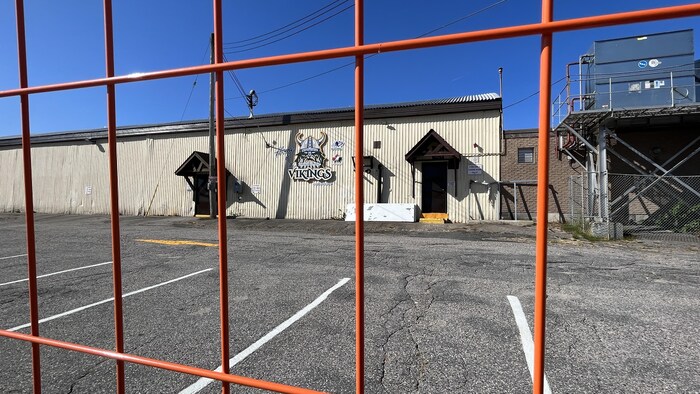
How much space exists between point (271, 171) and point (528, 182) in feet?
44.1

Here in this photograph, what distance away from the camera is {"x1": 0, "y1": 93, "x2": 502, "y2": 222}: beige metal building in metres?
16.6

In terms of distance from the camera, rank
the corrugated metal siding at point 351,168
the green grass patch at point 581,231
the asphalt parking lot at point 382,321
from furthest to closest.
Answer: the corrugated metal siding at point 351,168
the green grass patch at point 581,231
the asphalt parking lot at point 382,321

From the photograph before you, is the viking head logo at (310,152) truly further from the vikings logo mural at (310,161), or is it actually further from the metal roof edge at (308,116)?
the metal roof edge at (308,116)

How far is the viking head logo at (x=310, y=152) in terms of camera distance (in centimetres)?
1889

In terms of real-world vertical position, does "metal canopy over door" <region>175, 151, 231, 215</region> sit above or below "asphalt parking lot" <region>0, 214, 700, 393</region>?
above

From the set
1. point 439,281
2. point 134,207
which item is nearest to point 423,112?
point 439,281

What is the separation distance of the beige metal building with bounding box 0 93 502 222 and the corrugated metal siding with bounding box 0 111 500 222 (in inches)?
2.1

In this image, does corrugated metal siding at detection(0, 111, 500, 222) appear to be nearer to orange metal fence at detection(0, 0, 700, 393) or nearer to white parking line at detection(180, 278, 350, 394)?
white parking line at detection(180, 278, 350, 394)

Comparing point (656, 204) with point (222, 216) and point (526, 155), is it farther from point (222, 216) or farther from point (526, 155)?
point (222, 216)

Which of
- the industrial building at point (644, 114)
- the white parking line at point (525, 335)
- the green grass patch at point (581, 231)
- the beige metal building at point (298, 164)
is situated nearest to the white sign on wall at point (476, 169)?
the beige metal building at point (298, 164)

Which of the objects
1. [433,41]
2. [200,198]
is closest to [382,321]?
[433,41]

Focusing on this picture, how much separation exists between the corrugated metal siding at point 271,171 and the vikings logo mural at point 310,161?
336 millimetres

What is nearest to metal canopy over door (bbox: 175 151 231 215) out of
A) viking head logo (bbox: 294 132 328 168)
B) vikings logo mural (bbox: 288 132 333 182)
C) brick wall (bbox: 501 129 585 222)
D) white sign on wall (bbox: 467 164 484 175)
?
vikings logo mural (bbox: 288 132 333 182)

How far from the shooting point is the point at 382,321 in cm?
392
